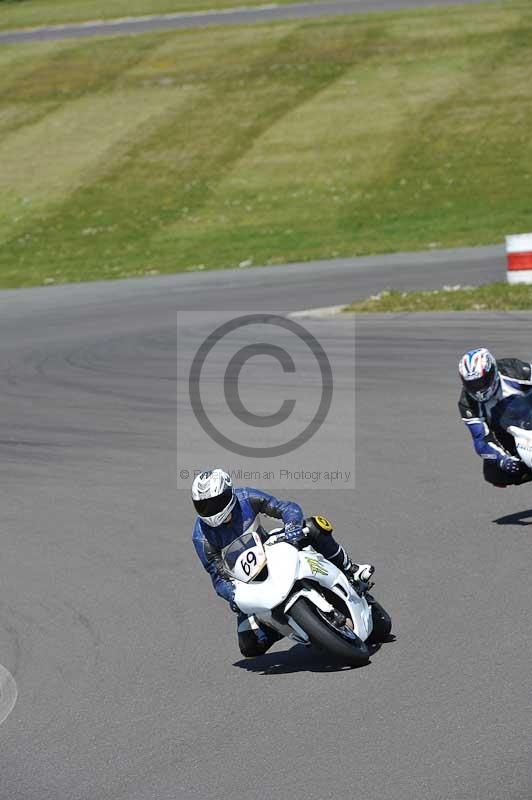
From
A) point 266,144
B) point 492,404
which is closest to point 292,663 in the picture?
point 492,404

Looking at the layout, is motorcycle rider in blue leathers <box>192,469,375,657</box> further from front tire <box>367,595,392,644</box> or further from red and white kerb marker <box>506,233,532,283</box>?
red and white kerb marker <box>506,233,532,283</box>

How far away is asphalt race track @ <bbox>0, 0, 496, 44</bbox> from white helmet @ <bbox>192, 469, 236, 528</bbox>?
48.0m

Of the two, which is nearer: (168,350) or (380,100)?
(168,350)

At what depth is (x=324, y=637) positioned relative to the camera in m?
7.97

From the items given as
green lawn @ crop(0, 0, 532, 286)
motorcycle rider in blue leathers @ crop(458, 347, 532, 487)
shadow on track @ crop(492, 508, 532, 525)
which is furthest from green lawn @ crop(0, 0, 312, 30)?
shadow on track @ crop(492, 508, 532, 525)

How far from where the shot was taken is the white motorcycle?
26.3 feet

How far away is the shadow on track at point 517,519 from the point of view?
10984 millimetres

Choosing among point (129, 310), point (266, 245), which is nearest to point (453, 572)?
point (129, 310)

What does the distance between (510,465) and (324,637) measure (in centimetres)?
344

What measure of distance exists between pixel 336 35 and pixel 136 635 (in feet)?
147

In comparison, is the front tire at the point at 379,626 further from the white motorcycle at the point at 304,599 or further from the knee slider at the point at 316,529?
the knee slider at the point at 316,529

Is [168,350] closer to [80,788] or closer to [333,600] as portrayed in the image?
[333,600]

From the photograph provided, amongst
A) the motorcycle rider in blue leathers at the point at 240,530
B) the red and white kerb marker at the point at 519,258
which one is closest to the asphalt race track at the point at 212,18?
the red and white kerb marker at the point at 519,258

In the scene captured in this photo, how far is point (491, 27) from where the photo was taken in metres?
48.8
